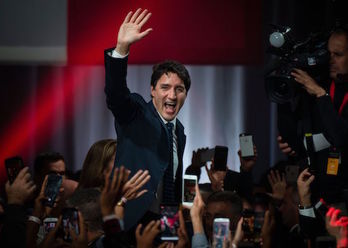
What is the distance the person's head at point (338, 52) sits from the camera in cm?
405

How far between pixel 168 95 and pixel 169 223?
0.86 m

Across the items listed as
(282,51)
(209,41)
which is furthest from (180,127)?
(209,41)

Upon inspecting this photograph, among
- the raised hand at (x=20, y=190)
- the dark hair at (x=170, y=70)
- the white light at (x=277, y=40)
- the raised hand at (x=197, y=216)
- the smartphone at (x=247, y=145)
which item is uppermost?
the white light at (x=277, y=40)

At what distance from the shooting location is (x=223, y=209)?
392 cm

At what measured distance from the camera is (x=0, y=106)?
250 inches

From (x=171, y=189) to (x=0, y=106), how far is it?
280 centimetres

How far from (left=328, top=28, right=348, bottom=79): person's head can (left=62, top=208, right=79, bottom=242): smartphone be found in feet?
4.95

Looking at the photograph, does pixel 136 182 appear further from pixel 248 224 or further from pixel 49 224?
pixel 248 224

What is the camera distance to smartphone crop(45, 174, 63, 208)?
3.65 meters

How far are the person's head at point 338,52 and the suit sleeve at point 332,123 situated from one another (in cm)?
18

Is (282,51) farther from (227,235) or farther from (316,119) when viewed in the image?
(227,235)

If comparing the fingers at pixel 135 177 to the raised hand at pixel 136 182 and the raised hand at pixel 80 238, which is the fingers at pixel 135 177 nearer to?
the raised hand at pixel 136 182

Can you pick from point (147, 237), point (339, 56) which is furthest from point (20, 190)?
point (339, 56)

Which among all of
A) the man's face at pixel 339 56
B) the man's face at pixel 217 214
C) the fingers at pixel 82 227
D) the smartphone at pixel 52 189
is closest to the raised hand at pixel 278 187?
the man's face at pixel 217 214
